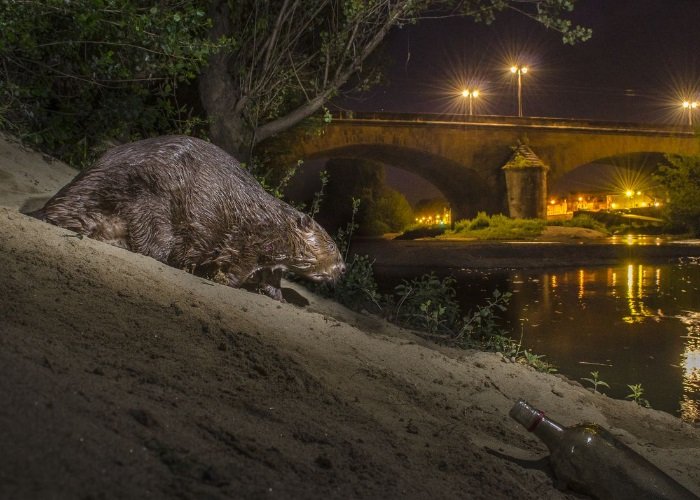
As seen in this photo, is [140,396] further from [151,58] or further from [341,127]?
[341,127]

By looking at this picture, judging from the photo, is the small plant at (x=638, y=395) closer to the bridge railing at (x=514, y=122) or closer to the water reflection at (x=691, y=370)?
the water reflection at (x=691, y=370)

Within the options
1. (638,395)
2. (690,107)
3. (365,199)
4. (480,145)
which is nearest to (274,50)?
(638,395)

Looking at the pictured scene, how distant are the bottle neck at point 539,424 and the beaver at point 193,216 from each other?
2.79 meters

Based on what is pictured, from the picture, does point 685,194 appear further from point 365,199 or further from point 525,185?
point 365,199

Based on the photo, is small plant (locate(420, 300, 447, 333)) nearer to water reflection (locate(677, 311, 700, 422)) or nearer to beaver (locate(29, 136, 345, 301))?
beaver (locate(29, 136, 345, 301))

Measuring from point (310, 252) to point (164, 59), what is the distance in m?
3.90

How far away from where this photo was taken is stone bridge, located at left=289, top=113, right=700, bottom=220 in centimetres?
4238

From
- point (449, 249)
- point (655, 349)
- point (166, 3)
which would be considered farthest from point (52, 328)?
point (449, 249)

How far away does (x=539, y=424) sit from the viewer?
3744mm

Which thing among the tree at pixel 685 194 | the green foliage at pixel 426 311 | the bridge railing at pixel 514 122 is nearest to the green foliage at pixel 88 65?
the green foliage at pixel 426 311

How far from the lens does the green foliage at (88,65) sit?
276 inches

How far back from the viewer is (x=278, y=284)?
6.20 m

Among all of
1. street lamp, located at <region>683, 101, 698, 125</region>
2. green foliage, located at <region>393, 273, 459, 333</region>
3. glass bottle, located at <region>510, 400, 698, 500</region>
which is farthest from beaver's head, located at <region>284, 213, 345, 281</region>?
street lamp, located at <region>683, 101, 698, 125</region>

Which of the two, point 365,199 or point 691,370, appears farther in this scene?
point 365,199
